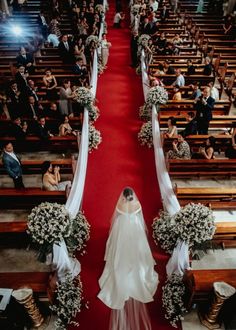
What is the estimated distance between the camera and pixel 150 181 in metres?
7.47

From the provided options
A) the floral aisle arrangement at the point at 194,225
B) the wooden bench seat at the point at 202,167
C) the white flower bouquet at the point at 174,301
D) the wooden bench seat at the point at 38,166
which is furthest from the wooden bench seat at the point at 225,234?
the wooden bench seat at the point at 38,166

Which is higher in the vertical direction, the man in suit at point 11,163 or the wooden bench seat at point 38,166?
the man in suit at point 11,163

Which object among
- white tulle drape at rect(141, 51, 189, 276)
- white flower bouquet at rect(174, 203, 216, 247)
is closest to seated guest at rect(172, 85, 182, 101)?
white tulle drape at rect(141, 51, 189, 276)

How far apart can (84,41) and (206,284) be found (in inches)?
412

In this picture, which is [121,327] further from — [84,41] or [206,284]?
[84,41]

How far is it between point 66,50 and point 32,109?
3.95m

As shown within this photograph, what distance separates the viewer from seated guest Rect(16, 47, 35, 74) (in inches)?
405

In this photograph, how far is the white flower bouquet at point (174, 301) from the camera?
481cm

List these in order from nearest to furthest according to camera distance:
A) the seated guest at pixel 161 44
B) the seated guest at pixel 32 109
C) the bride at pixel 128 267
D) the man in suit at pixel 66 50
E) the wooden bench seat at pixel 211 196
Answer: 1. the bride at pixel 128 267
2. the wooden bench seat at pixel 211 196
3. the seated guest at pixel 32 109
4. the man in suit at pixel 66 50
5. the seated guest at pixel 161 44

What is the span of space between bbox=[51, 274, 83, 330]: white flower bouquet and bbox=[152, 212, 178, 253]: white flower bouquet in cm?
171

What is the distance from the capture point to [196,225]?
4668 millimetres

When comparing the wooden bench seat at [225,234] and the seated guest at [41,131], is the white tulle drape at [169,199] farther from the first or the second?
the seated guest at [41,131]

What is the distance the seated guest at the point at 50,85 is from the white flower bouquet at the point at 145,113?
2.47 meters

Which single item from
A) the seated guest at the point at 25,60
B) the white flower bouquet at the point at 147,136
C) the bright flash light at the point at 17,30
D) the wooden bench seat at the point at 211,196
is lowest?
the wooden bench seat at the point at 211,196
